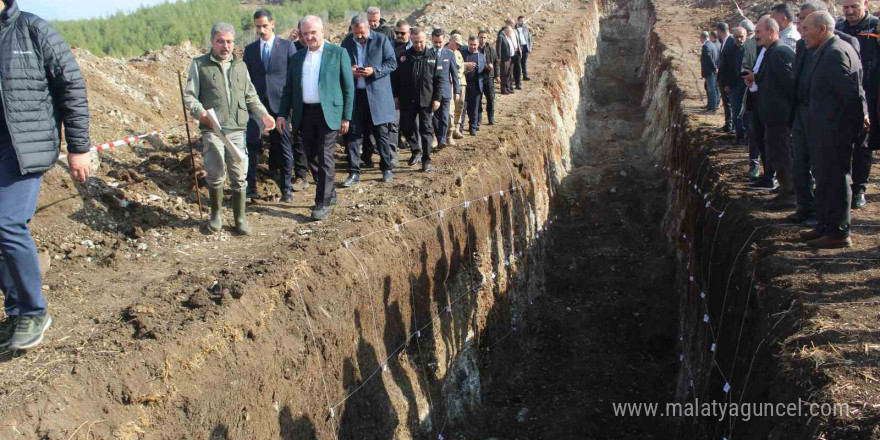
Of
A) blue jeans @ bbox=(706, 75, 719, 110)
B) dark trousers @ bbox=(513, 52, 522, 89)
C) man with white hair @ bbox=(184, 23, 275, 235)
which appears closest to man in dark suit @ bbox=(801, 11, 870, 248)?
man with white hair @ bbox=(184, 23, 275, 235)

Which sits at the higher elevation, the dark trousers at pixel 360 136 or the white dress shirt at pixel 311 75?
the white dress shirt at pixel 311 75

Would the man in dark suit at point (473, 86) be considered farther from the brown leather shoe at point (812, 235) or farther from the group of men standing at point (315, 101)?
the brown leather shoe at point (812, 235)

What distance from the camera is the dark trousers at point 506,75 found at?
624 inches

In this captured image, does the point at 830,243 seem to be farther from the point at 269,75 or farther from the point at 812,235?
the point at 269,75

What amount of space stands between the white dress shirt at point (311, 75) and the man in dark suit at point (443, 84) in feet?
8.18

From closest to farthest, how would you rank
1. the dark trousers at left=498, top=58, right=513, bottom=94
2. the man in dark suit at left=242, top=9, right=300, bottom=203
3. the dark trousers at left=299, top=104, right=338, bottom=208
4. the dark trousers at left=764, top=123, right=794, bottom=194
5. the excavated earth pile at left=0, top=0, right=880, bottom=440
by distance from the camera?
the excavated earth pile at left=0, top=0, right=880, bottom=440, the dark trousers at left=299, top=104, right=338, bottom=208, the dark trousers at left=764, top=123, right=794, bottom=194, the man in dark suit at left=242, top=9, right=300, bottom=203, the dark trousers at left=498, top=58, right=513, bottom=94

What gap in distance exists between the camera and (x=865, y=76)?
780 centimetres

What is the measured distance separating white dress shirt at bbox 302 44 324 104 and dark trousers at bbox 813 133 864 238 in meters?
4.95

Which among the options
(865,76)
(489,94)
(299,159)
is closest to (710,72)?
(489,94)

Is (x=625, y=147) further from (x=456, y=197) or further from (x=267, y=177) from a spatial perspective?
(x=267, y=177)

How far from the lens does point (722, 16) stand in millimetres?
25594

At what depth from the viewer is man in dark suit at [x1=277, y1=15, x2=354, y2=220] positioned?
728cm

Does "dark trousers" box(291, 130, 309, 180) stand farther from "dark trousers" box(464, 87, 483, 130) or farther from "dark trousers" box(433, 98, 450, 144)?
"dark trousers" box(464, 87, 483, 130)

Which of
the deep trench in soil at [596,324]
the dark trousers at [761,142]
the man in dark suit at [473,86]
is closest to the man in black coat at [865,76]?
the dark trousers at [761,142]
